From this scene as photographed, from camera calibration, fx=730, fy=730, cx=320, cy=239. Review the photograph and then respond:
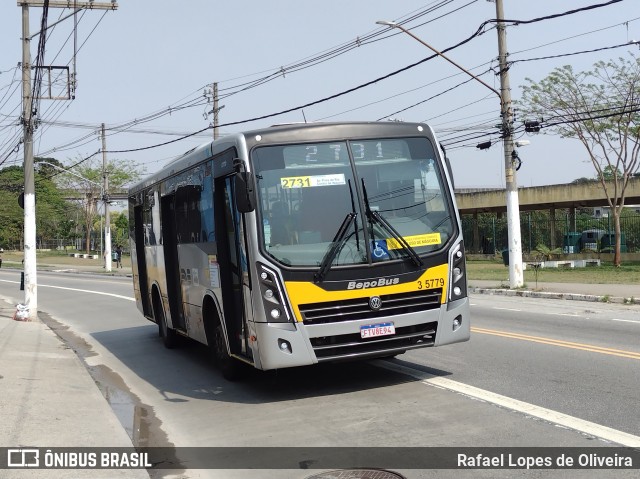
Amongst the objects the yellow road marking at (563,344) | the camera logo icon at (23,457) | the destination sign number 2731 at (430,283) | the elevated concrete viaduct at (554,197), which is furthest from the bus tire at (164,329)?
the elevated concrete viaduct at (554,197)

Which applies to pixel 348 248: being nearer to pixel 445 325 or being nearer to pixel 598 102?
pixel 445 325

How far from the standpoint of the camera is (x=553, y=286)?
23141 millimetres

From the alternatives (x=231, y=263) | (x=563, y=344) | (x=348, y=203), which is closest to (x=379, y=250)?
(x=348, y=203)

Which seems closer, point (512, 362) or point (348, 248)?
point (348, 248)

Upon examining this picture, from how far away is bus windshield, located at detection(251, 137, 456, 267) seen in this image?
770cm

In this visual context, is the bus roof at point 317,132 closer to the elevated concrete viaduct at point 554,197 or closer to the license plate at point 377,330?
the license plate at point 377,330

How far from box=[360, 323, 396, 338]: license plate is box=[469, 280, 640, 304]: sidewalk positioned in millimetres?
12363

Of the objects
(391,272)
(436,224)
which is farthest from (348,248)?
(436,224)

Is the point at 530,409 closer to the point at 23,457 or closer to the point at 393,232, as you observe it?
the point at 393,232

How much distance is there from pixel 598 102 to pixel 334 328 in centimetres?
3019

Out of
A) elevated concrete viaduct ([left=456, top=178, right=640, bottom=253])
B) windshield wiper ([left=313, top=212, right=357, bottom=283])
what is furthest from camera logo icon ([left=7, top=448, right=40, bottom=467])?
elevated concrete viaduct ([left=456, top=178, right=640, bottom=253])

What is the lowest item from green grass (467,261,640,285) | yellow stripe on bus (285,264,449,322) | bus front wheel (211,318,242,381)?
green grass (467,261,640,285)

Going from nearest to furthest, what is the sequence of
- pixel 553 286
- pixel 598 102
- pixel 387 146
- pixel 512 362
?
pixel 387 146
pixel 512 362
pixel 553 286
pixel 598 102

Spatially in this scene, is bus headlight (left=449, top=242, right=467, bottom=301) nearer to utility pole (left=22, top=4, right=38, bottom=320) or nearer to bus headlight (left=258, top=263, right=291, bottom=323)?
bus headlight (left=258, top=263, right=291, bottom=323)
